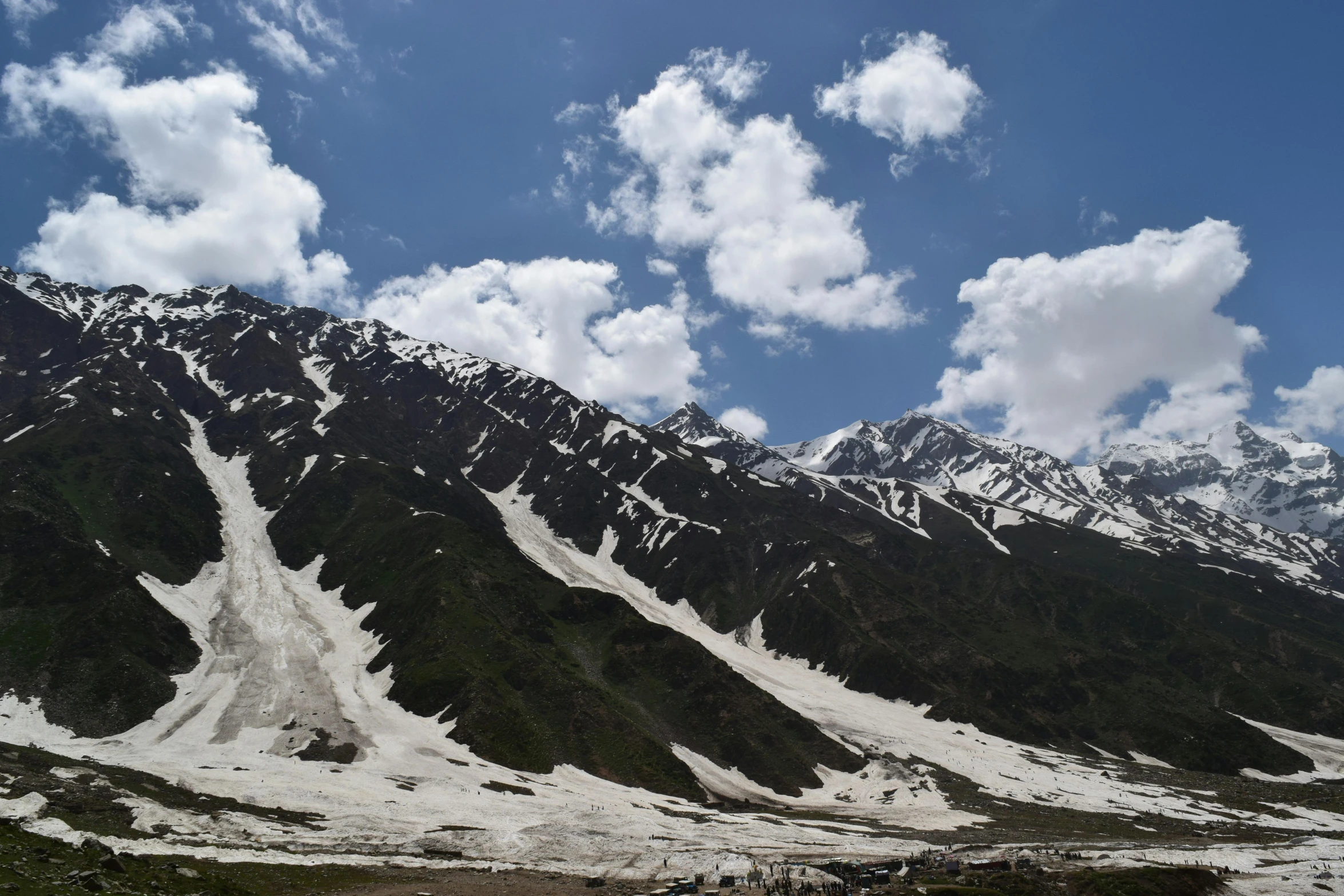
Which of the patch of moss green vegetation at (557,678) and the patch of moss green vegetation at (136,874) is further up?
the patch of moss green vegetation at (557,678)

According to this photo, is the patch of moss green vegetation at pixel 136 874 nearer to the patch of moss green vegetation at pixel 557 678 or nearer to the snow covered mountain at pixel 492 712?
the snow covered mountain at pixel 492 712

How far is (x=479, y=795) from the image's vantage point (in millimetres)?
97812

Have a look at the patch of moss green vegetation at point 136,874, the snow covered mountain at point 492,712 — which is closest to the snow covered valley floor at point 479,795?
the snow covered mountain at point 492,712

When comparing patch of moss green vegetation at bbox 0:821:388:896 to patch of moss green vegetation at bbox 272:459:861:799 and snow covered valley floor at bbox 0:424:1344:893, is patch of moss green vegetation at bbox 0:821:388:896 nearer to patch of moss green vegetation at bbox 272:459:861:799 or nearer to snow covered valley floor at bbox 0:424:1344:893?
snow covered valley floor at bbox 0:424:1344:893

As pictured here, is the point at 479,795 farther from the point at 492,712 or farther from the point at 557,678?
the point at 557,678

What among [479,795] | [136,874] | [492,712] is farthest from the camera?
[492,712]

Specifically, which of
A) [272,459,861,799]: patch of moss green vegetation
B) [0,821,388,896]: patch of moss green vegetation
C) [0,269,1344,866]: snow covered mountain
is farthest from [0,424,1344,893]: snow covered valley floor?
[272,459,861,799]: patch of moss green vegetation

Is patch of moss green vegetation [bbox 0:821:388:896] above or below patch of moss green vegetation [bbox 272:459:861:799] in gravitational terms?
below

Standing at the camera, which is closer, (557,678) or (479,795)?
(479,795)

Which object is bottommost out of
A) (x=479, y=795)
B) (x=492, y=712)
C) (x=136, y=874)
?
(x=479, y=795)

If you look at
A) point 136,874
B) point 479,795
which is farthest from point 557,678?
point 136,874

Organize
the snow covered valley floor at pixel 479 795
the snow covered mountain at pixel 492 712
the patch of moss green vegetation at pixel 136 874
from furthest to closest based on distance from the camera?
the snow covered mountain at pixel 492 712, the snow covered valley floor at pixel 479 795, the patch of moss green vegetation at pixel 136 874

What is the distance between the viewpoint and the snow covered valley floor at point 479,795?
71.9 m

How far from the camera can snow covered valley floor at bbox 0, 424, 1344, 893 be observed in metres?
71.9
